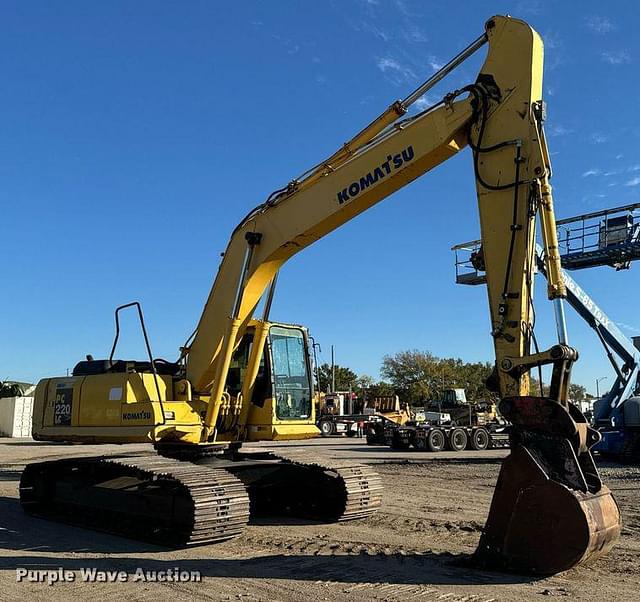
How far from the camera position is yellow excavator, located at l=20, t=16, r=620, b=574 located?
6.53 metres

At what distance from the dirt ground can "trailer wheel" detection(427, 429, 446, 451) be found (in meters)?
14.0

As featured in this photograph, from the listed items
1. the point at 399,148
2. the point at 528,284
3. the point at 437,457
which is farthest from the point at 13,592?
the point at 437,457

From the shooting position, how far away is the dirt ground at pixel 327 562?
20.4 ft

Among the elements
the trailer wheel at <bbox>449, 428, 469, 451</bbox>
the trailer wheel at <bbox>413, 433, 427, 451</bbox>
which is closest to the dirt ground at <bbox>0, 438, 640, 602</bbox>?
the trailer wheel at <bbox>413, 433, 427, 451</bbox>

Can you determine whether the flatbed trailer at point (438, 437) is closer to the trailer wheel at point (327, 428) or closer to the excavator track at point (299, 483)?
the trailer wheel at point (327, 428)

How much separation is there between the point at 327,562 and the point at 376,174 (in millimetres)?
4693

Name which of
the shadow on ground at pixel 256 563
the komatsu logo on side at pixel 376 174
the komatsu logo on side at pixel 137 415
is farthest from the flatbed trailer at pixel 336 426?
the shadow on ground at pixel 256 563

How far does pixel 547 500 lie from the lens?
6262 millimetres

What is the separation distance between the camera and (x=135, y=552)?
8.10 m

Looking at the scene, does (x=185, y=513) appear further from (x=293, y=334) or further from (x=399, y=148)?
(x=399, y=148)

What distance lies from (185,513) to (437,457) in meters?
16.0

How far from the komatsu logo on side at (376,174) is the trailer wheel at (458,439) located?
18842 millimetres

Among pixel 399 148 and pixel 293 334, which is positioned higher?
pixel 399 148

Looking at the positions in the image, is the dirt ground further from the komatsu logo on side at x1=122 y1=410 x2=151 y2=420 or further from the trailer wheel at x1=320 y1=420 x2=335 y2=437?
the trailer wheel at x1=320 y1=420 x2=335 y2=437
